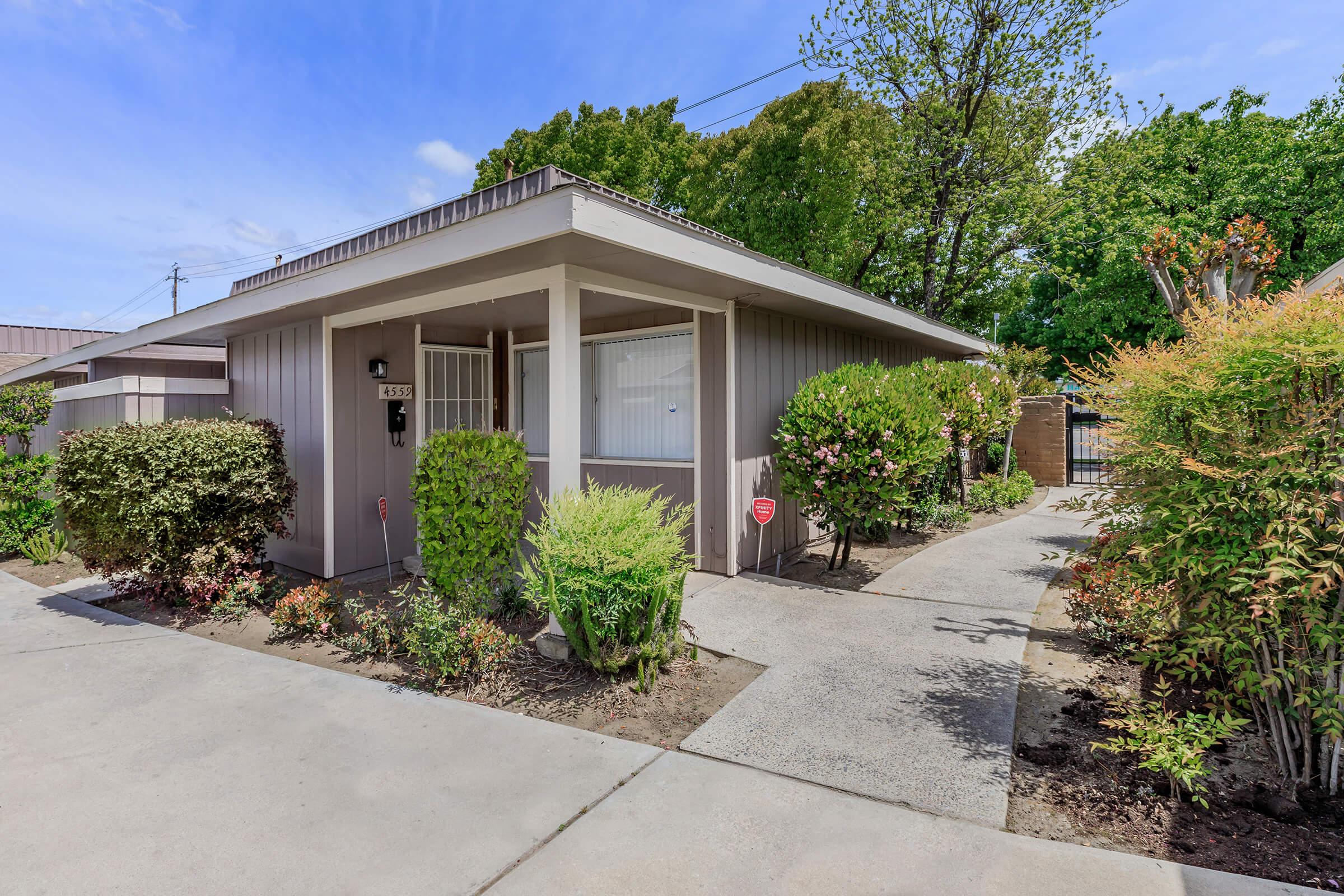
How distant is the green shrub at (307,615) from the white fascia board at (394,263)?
7.13ft

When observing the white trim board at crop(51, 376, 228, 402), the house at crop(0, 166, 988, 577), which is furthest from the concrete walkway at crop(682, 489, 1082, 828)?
the white trim board at crop(51, 376, 228, 402)

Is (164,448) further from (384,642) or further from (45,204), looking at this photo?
(45,204)

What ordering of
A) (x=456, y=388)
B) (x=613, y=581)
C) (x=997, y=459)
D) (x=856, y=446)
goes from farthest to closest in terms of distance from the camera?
1. (x=997, y=459)
2. (x=456, y=388)
3. (x=856, y=446)
4. (x=613, y=581)

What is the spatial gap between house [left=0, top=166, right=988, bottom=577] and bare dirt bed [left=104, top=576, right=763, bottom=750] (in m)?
1.07

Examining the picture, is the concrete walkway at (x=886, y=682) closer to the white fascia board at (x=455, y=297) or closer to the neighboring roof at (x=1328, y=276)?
the white fascia board at (x=455, y=297)

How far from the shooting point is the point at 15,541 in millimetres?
7066

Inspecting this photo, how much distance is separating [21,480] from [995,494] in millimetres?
12260

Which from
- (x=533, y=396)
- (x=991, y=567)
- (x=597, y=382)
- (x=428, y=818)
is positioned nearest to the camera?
(x=428, y=818)

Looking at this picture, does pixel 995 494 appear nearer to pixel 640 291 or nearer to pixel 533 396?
pixel 533 396

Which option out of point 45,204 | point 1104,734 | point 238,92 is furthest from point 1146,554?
point 45,204

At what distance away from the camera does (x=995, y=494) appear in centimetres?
941

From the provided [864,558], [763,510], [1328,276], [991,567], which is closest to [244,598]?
[763,510]

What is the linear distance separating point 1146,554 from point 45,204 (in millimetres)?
17177

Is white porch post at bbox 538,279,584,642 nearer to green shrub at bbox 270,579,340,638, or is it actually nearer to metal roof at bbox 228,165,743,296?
metal roof at bbox 228,165,743,296
